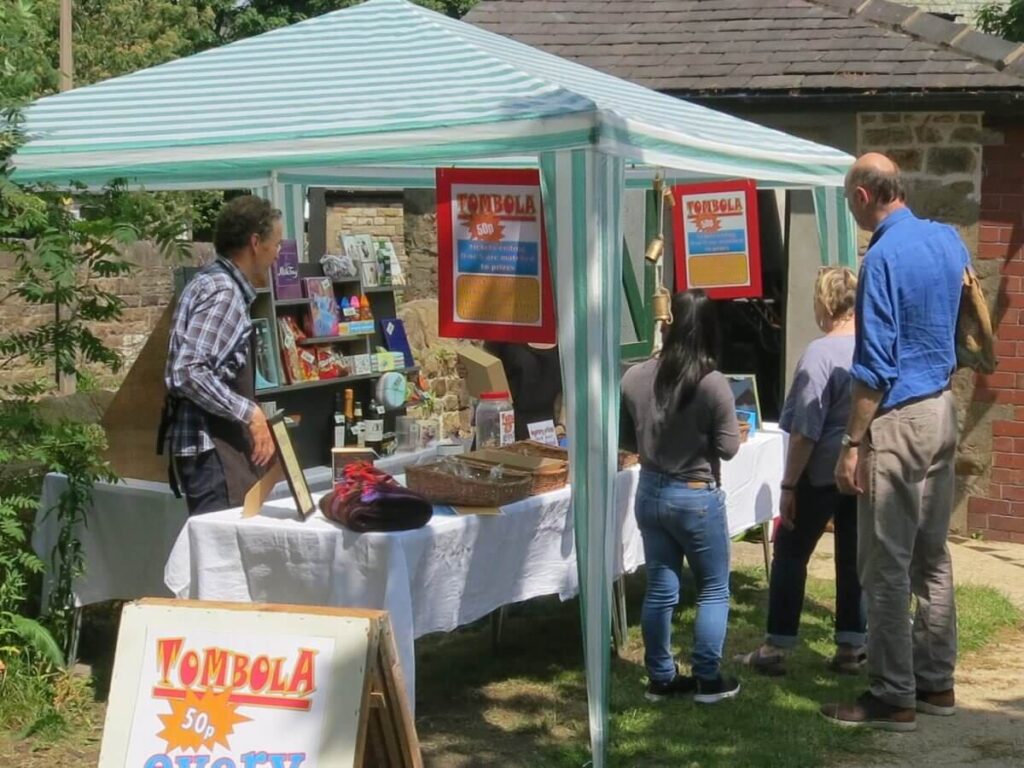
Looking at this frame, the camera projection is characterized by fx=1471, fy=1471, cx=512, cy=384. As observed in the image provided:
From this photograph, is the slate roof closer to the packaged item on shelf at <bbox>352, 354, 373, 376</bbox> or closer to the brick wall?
the brick wall

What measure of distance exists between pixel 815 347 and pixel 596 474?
137cm

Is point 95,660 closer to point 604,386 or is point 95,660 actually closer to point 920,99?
point 604,386

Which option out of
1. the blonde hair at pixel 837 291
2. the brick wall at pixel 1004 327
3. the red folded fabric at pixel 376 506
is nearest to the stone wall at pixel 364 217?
the brick wall at pixel 1004 327

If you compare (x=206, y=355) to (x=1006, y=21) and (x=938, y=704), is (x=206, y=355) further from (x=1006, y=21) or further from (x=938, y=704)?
(x=1006, y=21)

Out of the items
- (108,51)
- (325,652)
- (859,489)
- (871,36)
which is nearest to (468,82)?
(859,489)

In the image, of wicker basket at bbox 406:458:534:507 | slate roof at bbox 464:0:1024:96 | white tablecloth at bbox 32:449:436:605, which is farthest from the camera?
slate roof at bbox 464:0:1024:96

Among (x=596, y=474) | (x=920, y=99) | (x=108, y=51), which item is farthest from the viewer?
(x=108, y=51)

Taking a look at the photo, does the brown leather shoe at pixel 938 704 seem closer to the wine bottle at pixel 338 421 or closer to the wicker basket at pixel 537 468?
the wicker basket at pixel 537 468

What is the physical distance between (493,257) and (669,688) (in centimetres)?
186

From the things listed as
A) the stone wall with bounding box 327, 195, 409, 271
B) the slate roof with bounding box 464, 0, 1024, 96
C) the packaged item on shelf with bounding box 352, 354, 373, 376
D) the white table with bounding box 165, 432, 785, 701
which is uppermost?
the slate roof with bounding box 464, 0, 1024, 96

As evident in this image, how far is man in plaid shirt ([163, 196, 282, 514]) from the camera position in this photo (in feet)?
17.4

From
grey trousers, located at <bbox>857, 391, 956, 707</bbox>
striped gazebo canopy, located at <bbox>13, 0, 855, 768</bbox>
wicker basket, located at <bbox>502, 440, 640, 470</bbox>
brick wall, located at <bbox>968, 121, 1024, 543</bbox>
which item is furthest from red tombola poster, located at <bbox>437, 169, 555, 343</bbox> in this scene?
brick wall, located at <bbox>968, 121, 1024, 543</bbox>

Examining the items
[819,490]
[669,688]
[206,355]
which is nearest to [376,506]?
[206,355]

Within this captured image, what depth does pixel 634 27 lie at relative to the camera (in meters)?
11.1
